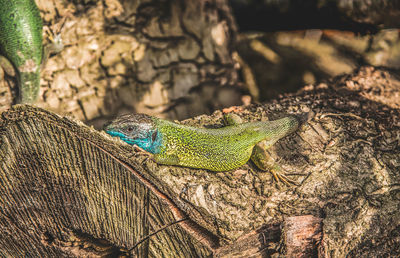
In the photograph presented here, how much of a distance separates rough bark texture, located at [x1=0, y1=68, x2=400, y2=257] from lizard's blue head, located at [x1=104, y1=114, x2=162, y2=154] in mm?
396

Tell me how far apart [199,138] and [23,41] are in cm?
308

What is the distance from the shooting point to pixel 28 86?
14.5ft

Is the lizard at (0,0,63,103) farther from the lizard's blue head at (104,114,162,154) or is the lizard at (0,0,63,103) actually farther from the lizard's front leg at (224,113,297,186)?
the lizard's front leg at (224,113,297,186)

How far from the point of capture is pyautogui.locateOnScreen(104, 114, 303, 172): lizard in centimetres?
293

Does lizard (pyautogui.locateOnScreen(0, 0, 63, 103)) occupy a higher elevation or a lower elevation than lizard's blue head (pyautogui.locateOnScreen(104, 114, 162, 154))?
higher

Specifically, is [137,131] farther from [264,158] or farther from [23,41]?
[23,41]

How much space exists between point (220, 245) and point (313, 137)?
4.89 feet

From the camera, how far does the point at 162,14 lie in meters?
5.57

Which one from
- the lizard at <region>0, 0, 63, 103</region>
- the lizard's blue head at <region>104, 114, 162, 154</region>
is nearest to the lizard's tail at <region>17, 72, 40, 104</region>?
the lizard at <region>0, 0, 63, 103</region>

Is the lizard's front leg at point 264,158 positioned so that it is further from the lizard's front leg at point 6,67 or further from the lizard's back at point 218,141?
the lizard's front leg at point 6,67

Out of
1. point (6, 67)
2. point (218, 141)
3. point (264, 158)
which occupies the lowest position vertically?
point (264, 158)

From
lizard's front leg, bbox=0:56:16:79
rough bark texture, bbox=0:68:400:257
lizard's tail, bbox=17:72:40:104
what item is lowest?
rough bark texture, bbox=0:68:400:257

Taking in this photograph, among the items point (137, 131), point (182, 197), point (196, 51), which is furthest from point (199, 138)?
point (196, 51)

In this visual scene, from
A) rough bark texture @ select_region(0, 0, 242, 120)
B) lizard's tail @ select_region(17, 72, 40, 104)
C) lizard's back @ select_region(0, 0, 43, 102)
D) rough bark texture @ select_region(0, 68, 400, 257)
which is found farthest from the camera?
rough bark texture @ select_region(0, 0, 242, 120)
